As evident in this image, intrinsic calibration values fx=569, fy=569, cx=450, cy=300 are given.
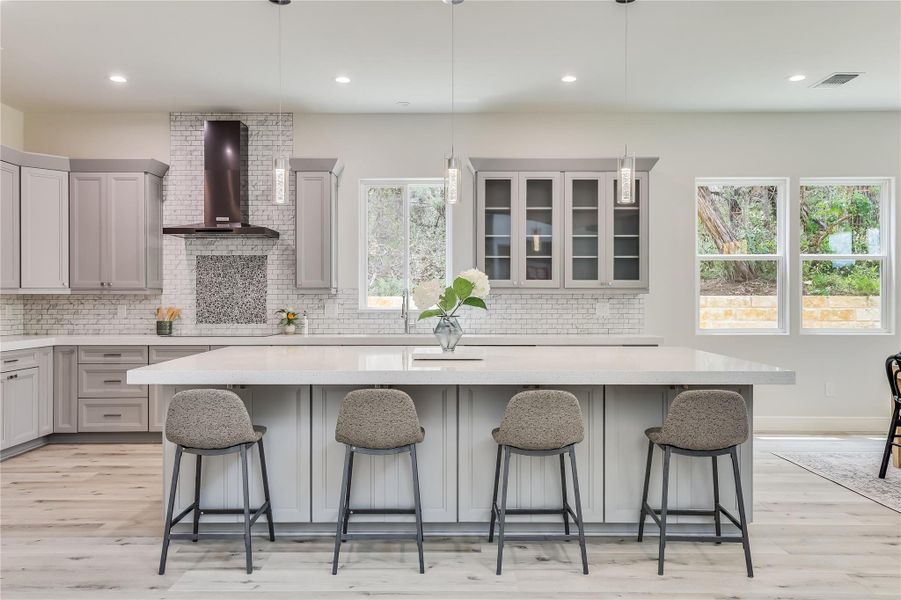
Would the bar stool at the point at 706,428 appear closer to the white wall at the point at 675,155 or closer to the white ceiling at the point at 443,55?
the white ceiling at the point at 443,55

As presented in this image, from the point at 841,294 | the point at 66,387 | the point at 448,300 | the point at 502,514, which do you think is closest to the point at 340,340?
the point at 448,300

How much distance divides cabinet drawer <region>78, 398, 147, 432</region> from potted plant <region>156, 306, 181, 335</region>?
2.18ft

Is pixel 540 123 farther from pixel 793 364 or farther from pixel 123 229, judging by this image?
pixel 123 229

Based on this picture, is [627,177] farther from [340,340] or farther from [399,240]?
[399,240]

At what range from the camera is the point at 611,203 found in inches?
209

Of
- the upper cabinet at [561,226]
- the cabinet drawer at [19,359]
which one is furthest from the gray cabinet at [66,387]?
the upper cabinet at [561,226]

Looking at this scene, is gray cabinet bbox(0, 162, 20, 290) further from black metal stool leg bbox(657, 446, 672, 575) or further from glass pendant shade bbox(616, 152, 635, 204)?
black metal stool leg bbox(657, 446, 672, 575)

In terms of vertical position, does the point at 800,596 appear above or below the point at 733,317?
below

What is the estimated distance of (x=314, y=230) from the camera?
5301 mm

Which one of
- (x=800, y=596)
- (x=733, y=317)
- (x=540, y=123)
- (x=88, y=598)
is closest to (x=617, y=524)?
(x=800, y=596)

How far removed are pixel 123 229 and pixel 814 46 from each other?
587 cm

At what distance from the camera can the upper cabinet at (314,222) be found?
529cm

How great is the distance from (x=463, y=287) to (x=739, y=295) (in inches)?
151

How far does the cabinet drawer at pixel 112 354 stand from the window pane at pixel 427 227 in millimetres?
2550
